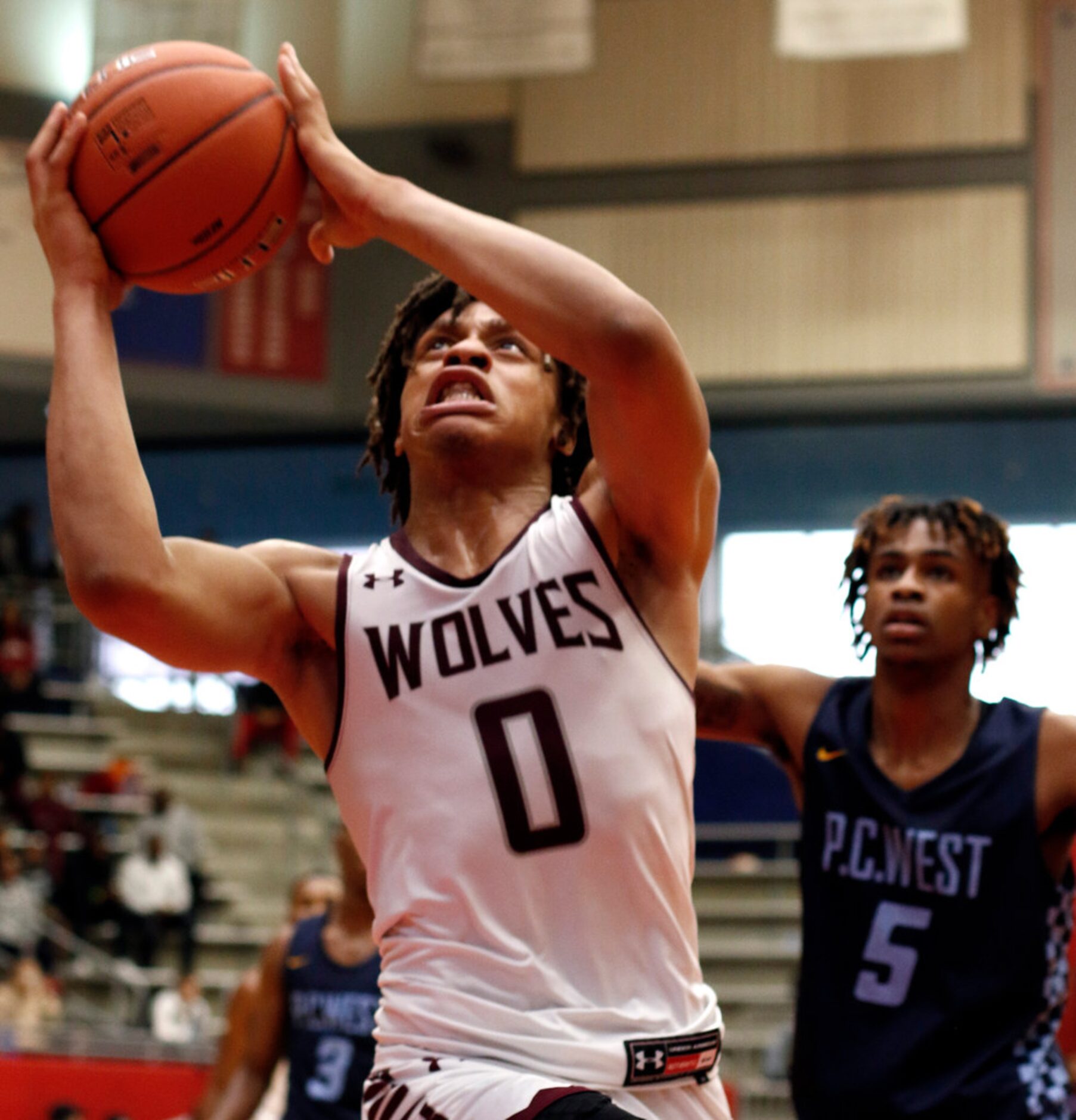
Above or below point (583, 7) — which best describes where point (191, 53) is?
below

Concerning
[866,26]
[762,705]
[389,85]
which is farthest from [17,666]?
[762,705]

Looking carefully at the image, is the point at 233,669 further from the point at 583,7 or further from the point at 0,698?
the point at 0,698

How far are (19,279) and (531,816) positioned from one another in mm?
14970

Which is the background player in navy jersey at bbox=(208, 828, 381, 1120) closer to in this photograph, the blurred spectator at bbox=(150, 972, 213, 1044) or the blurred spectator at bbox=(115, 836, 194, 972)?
the blurred spectator at bbox=(150, 972, 213, 1044)

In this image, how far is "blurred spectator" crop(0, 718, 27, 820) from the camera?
14.6 m

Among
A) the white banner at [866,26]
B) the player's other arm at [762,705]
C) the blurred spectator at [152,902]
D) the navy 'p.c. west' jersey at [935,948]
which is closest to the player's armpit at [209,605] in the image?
the player's other arm at [762,705]

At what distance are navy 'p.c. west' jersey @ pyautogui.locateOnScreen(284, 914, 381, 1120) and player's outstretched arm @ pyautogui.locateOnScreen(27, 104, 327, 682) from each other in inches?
106

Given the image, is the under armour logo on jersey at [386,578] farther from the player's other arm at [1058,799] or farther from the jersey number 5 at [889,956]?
the player's other arm at [1058,799]

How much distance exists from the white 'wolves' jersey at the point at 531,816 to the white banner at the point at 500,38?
38.2 feet

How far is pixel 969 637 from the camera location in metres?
4.05

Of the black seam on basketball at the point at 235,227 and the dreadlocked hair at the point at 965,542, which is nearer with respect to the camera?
the black seam on basketball at the point at 235,227

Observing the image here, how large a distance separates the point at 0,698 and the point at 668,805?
570 inches

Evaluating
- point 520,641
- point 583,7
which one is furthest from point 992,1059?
point 583,7

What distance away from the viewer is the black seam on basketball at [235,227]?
2.77 meters
